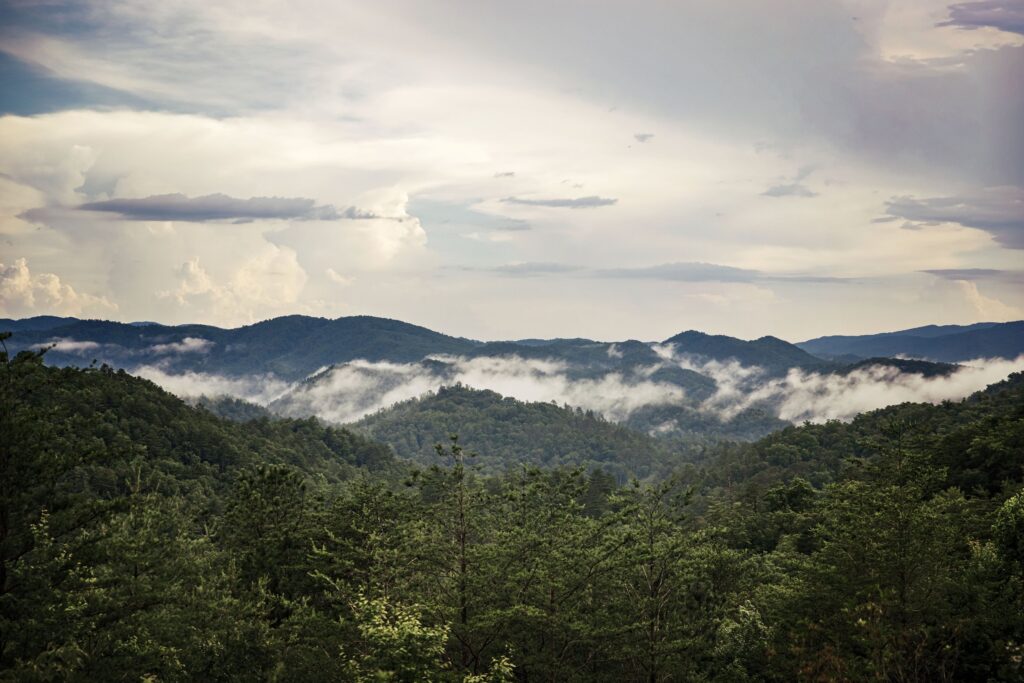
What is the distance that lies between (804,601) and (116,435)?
425 ft

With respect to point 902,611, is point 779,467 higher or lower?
lower

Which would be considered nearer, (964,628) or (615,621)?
(964,628)

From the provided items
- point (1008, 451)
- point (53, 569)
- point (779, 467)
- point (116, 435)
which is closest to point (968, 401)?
point (779, 467)

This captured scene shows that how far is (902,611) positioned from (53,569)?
29941mm

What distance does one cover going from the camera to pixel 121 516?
37.3 m

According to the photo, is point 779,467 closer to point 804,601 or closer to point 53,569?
point 804,601

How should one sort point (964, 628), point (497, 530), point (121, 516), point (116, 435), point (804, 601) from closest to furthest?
1. point (964, 628)
2. point (804, 601)
3. point (121, 516)
4. point (497, 530)
5. point (116, 435)

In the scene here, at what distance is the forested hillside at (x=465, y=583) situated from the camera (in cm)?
2536

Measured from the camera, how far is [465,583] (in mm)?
35781

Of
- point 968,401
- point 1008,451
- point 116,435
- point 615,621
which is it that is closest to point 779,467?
point 968,401

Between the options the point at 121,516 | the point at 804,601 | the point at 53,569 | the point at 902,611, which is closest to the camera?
the point at 53,569

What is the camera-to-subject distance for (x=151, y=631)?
32.2 m

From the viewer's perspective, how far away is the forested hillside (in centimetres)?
2536

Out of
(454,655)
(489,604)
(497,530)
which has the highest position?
(497,530)
